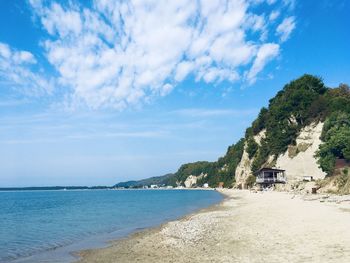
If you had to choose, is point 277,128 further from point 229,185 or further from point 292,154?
point 229,185

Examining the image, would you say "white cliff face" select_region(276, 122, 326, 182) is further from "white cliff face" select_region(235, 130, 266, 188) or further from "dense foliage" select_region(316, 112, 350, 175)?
"white cliff face" select_region(235, 130, 266, 188)

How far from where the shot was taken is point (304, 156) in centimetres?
8494

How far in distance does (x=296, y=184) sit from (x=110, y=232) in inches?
2121

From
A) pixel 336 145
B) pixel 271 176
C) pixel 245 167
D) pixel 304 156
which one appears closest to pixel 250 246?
pixel 336 145

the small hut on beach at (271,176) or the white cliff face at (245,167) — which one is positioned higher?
the white cliff face at (245,167)

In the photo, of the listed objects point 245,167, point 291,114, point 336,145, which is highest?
point 291,114

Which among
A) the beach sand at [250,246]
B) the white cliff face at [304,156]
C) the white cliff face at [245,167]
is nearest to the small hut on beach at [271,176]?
the white cliff face at [304,156]

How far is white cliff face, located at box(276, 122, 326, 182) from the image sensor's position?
267 feet

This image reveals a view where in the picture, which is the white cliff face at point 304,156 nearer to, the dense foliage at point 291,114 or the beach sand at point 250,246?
the dense foliage at point 291,114

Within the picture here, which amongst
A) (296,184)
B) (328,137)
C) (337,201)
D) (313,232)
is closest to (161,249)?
(313,232)

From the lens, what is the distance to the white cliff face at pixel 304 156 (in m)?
81.3

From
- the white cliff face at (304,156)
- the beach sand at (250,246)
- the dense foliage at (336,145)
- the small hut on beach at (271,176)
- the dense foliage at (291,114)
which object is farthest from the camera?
the dense foliage at (291,114)

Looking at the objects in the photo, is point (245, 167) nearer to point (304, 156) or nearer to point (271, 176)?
point (271, 176)

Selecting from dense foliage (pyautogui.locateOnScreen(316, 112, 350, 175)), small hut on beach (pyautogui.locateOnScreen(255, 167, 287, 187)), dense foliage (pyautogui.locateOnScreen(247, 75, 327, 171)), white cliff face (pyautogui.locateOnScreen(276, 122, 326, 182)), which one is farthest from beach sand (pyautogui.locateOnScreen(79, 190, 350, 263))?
dense foliage (pyautogui.locateOnScreen(247, 75, 327, 171))
